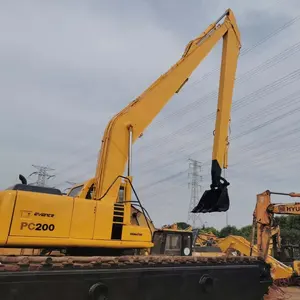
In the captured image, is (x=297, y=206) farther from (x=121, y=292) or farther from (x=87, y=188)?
(x=121, y=292)

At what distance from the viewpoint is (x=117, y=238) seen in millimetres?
6547

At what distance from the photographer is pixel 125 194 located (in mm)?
7562

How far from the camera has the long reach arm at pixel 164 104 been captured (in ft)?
25.3

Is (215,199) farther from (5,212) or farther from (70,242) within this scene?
(5,212)

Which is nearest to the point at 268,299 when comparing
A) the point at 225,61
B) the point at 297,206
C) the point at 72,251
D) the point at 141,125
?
the point at 72,251

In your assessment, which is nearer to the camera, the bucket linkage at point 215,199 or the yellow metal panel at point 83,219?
the yellow metal panel at point 83,219

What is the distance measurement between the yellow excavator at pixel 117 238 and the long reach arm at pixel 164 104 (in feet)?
0.08

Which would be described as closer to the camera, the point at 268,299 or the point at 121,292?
Result: the point at 121,292

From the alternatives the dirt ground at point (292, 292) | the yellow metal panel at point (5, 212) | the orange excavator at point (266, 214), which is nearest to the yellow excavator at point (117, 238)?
the yellow metal panel at point (5, 212)

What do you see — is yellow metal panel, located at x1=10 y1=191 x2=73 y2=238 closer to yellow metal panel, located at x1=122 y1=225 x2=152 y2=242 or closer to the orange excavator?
yellow metal panel, located at x1=122 y1=225 x2=152 y2=242

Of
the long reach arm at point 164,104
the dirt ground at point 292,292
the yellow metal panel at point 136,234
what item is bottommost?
the dirt ground at point 292,292

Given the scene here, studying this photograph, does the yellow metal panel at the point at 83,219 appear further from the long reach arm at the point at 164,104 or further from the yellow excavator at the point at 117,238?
the long reach arm at the point at 164,104

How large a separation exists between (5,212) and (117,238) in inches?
80.2

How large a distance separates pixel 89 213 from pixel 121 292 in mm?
1651
